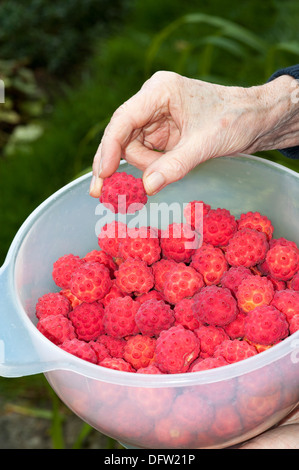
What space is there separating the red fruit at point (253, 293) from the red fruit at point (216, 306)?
0.02 meters

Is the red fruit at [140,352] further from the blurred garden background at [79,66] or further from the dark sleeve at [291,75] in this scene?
the blurred garden background at [79,66]

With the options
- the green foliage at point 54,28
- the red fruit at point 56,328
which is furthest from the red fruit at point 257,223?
the green foliage at point 54,28

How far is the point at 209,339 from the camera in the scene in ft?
2.63

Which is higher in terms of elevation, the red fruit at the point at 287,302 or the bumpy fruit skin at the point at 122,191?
the bumpy fruit skin at the point at 122,191

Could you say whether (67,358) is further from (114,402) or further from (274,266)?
(274,266)

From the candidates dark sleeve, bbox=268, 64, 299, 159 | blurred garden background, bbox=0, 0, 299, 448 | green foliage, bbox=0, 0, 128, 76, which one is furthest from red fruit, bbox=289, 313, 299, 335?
green foliage, bbox=0, 0, 128, 76

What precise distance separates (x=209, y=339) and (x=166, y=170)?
238 mm

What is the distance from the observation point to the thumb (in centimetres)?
83

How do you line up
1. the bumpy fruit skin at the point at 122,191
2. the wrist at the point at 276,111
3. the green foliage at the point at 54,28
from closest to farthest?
the bumpy fruit skin at the point at 122,191 < the wrist at the point at 276,111 < the green foliage at the point at 54,28

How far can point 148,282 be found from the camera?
88cm

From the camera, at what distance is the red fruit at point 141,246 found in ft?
2.99

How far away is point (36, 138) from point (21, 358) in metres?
1.53

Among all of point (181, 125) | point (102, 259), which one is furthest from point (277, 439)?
point (181, 125)

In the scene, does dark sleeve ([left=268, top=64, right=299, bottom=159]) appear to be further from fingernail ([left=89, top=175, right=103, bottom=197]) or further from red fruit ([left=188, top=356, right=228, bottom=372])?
red fruit ([left=188, top=356, right=228, bottom=372])
